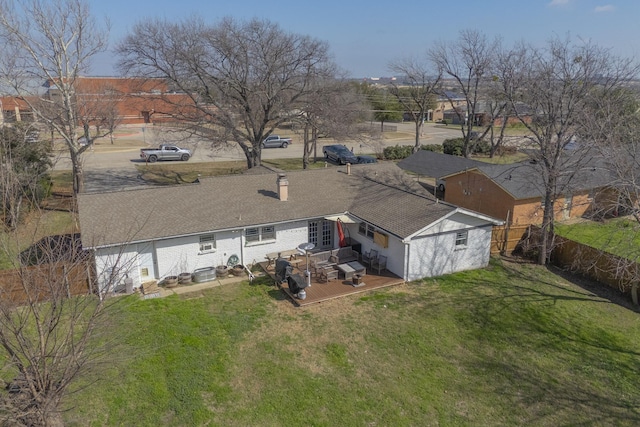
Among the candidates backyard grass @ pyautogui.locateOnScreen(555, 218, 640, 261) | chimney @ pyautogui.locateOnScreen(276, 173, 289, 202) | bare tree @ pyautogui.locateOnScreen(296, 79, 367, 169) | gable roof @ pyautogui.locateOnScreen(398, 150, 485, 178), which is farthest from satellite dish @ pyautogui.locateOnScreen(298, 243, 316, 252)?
bare tree @ pyautogui.locateOnScreen(296, 79, 367, 169)

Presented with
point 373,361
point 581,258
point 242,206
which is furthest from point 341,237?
point 581,258

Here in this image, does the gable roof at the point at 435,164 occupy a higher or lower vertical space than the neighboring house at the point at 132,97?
lower

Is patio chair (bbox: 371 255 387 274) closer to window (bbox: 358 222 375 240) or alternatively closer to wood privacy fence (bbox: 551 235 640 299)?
window (bbox: 358 222 375 240)

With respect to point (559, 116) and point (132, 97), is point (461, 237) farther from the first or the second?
point (132, 97)

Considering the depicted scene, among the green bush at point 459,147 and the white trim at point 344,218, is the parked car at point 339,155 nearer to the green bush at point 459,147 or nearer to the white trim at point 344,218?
the green bush at point 459,147

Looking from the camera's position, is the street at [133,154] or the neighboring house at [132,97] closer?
the neighboring house at [132,97]

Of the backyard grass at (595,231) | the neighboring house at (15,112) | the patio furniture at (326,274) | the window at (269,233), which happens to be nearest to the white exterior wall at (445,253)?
the patio furniture at (326,274)

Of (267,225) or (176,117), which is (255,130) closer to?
(176,117)
